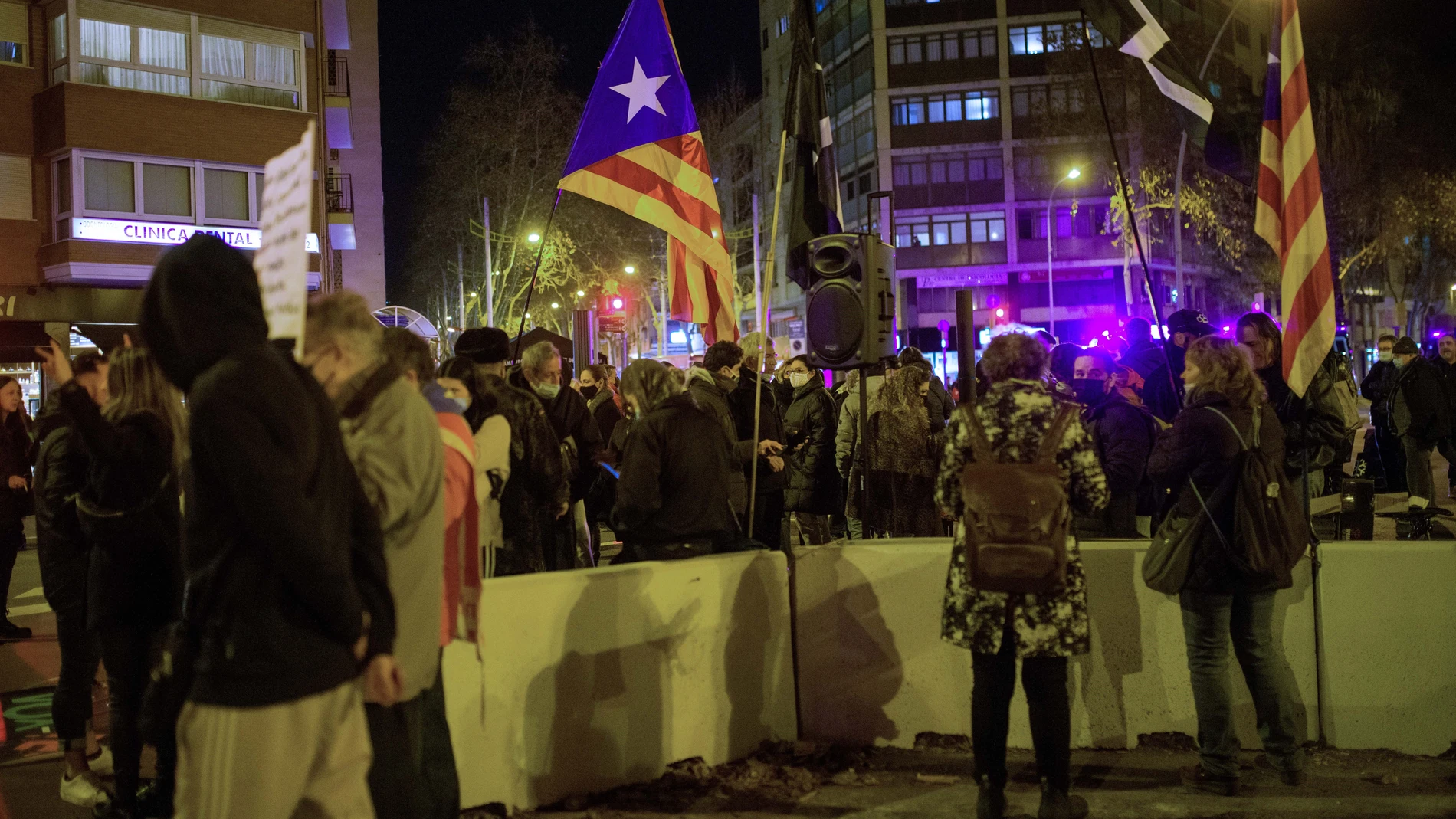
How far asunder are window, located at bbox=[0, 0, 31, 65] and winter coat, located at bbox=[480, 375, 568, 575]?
891 inches

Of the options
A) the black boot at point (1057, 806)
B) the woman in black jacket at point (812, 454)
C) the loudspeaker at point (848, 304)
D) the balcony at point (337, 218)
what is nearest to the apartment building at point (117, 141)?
the balcony at point (337, 218)

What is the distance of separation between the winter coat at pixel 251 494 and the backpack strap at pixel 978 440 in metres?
2.49

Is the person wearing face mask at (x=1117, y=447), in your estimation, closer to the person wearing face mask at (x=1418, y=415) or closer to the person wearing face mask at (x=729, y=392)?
the person wearing face mask at (x=729, y=392)

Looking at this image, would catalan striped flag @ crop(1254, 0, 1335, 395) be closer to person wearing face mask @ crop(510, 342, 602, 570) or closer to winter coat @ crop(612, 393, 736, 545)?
winter coat @ crop(612, 393, 736, 545)

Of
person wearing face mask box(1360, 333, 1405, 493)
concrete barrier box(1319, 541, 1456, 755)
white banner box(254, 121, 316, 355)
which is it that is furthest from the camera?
person wearing face mask box(1360, 333, 1405, 493)

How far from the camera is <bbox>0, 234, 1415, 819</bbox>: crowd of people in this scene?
253 centimetres

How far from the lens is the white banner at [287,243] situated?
274cm

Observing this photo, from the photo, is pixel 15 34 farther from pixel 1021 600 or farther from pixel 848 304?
pixel 1021 600

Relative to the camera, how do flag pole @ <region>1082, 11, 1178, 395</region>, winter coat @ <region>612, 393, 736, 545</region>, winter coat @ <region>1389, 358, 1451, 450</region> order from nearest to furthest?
flag pole @ <region>1082, 11, 1178, 395</region>
winter coat @ <region>612, 393, 736, 545</region>
winter coat @ <region>1389, 358, 1451, 450</region>

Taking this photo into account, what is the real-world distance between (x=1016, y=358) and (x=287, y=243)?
272 centimetres

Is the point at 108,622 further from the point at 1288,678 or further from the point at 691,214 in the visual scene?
the point at 1288,678

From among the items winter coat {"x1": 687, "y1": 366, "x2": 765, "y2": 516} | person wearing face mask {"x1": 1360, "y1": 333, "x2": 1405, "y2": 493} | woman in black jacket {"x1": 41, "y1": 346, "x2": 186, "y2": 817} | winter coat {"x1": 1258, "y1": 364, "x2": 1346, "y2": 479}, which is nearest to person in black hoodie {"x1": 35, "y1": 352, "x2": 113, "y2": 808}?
woman in black jacket {"x1": 41, "y1": 346, "x2": 186, "y2": 817}

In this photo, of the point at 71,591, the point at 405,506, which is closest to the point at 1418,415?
the point at 405,506

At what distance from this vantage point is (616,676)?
4.79 meters
